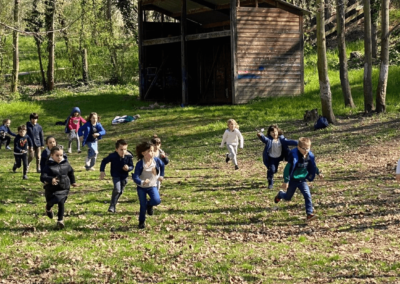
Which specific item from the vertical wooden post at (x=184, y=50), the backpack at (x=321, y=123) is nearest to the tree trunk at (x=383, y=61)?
the backpack at (x=321, y=123)

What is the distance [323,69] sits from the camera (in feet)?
80.6

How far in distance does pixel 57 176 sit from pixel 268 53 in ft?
79.7

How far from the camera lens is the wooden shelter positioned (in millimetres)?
33031

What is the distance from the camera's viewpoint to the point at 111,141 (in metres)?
27.6

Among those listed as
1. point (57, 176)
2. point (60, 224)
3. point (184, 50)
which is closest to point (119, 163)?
point (57, 176)

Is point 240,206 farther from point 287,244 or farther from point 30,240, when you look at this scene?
point 30,240

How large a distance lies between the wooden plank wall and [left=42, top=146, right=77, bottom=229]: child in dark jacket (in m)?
22.4

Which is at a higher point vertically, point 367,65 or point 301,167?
point 367,65

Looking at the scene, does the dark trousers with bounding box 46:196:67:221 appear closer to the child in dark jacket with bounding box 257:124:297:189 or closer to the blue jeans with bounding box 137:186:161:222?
the blue jeans with bounding box 137:186:161:222

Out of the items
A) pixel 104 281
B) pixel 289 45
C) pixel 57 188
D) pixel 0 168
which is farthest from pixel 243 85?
pixel 104 281

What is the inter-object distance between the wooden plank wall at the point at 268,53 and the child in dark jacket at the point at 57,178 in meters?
22.4

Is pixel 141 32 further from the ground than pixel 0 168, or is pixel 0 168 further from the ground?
pixel 141 32

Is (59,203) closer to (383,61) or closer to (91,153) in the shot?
(91,153)

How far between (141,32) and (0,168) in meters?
21.1
